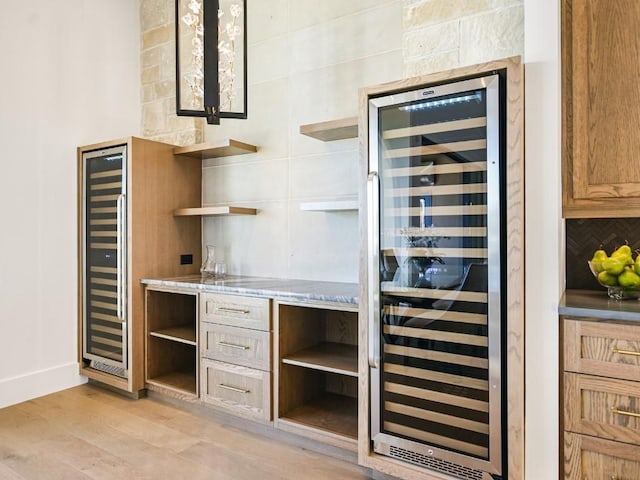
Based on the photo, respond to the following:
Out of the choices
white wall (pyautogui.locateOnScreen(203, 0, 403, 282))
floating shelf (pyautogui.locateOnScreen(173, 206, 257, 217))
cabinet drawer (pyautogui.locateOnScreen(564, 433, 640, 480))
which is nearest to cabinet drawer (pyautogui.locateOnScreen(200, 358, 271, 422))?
white wall (pyautogui.locateOnScreen(203, 0, 403, 282))

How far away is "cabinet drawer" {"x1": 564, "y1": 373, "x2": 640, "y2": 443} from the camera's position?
5.03 ft

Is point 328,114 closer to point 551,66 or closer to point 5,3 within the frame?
point 551,66

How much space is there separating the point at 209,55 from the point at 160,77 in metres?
1.84

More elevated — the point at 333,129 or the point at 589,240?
the point at 333,129

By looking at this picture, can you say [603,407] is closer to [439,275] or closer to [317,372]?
[439,275]

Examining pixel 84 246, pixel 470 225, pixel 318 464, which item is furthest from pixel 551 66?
pixel 84 246

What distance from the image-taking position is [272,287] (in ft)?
8.65

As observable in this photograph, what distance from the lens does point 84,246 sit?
11.1ft

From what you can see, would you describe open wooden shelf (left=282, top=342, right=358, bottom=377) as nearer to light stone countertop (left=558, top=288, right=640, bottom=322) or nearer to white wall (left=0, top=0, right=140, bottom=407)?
light stone countertop (left=558, top=288, right=640, bottom=322)

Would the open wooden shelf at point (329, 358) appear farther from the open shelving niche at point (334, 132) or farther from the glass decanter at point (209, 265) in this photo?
the glass decanter at point (209, 265)

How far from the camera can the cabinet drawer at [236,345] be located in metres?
2.51

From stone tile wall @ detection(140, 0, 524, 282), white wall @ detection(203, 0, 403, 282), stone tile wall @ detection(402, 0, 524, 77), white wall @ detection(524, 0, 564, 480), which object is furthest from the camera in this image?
white wall @ detection(203, 0, 403, 282)

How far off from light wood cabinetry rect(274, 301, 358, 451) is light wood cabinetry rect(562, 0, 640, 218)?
1.22m

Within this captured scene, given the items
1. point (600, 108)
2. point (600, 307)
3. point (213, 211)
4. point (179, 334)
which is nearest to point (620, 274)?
point (600, 307)
